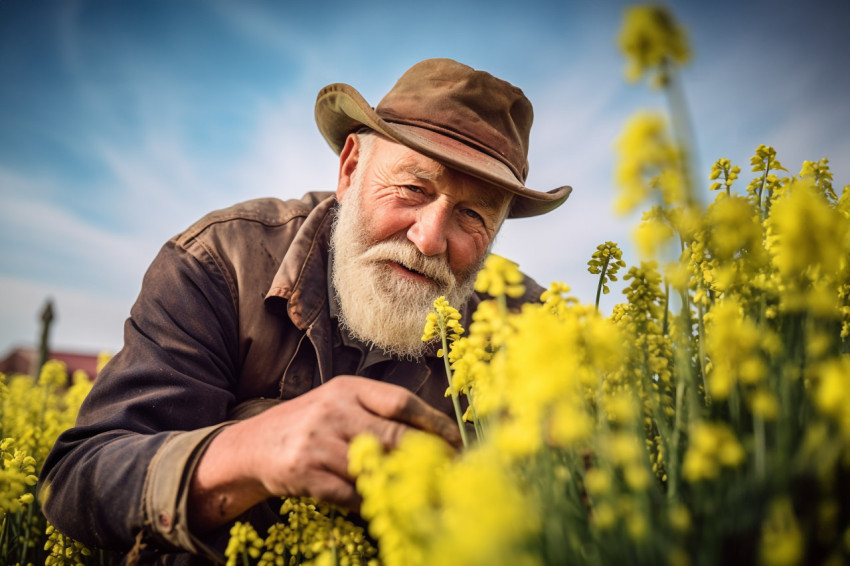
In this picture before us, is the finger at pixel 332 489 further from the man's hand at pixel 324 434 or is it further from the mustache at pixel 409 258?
the mustache at pixel 409 258

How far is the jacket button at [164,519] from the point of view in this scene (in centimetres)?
171

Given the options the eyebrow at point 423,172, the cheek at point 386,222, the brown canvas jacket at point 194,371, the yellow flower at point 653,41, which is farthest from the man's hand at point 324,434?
the eyebrow at point 423,172

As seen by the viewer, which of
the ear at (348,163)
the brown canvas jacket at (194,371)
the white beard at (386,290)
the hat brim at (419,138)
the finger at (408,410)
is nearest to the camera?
the finger at (408,410)

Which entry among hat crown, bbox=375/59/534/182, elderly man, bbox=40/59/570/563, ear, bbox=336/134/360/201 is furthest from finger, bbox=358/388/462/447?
ear, bbox=336/134/360/201

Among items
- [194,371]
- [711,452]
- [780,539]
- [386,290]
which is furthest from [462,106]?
[780,539]

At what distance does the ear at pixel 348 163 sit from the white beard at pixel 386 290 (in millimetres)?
603

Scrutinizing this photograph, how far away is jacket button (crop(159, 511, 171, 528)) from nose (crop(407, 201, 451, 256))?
1967 mm

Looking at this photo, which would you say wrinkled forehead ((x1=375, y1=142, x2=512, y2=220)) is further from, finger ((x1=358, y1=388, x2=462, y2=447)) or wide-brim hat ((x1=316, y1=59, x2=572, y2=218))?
finger ((x1=358, y1=388, x2=462, y2=447))

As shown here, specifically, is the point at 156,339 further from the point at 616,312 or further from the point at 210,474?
the point at 616,312

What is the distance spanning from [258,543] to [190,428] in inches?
50.2

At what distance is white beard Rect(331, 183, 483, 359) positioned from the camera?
3256 millimetres

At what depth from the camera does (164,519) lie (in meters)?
1.73

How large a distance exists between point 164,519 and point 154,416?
82 cm

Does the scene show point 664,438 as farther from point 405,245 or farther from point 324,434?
point 405,245
